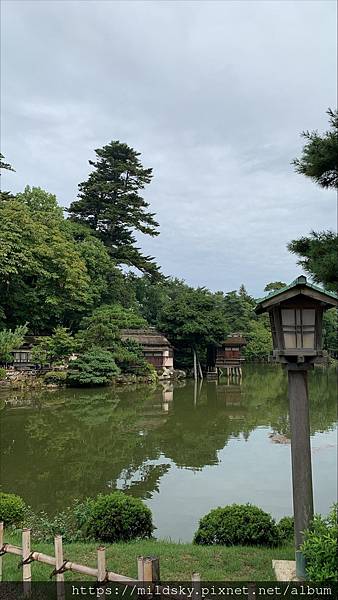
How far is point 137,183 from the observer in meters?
34.1

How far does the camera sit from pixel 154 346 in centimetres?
2734

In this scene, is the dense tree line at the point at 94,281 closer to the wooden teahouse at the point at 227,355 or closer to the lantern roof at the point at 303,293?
the wooden teahouse at the point at 227,355

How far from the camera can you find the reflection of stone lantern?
12.4 feet

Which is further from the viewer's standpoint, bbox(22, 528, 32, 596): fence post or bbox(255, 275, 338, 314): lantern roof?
bbox(255, 275, 338, 314): lantern roof

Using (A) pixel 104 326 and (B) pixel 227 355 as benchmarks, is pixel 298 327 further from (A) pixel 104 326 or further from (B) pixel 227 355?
(B) pixel 227 355

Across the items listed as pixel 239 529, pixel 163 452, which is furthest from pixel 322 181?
pixel 163 452

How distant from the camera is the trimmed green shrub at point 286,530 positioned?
485cm

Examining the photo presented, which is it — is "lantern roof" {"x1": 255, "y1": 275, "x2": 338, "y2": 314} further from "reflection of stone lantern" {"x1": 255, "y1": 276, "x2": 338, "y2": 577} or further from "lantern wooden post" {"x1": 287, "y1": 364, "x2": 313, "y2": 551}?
"lantern wooden post" {"x1": 287, "y1": 364, "x2": 313, "y2": 551}

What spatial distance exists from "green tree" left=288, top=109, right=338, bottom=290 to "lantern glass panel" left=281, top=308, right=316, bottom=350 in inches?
16.6

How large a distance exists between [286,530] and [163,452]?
5.58 metres

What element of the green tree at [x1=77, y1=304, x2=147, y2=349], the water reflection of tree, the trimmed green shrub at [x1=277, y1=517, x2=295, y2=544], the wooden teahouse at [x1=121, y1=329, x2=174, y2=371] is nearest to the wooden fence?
the trimmed green shrub at [x1=277, y1=517, x2=295, y2=544]

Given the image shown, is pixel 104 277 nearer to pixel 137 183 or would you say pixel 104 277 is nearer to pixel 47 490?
pixel 137 183

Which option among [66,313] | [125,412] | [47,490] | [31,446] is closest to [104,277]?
[66,313]

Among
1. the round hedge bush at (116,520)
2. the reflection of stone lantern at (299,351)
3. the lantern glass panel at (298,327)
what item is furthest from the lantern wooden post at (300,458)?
the round hedge bush at (116,520)
